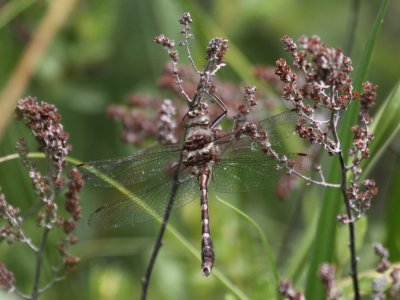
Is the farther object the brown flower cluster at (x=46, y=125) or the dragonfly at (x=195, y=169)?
the dragonfly at (x=195, y=169)

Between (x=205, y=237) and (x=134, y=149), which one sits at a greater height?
(x=134, y=149)

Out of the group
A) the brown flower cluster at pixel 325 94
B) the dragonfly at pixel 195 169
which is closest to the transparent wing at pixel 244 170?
the dragonfly at pixel 195 169

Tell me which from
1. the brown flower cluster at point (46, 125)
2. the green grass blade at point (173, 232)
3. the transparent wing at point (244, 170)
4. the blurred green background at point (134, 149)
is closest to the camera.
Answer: the brown flower cluster at point (46, 125)

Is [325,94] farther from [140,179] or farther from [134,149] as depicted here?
[134,149]

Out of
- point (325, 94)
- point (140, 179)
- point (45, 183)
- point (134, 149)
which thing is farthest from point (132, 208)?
point (134, 149)

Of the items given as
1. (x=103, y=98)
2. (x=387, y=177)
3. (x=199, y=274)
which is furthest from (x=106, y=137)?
(x=387, y=177)

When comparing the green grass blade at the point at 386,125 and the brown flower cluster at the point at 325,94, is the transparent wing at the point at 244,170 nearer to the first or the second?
the green grass blade at the point at 386,125

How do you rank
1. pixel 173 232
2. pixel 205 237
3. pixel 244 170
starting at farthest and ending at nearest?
pixel 244 170, pixel 205 237, pixel 173 232

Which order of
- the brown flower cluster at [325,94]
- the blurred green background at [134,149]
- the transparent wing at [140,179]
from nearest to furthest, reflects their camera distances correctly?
the brown flower cluster at [325,94], the transparent wing at [140,179], the blurred green background at [134,149]
